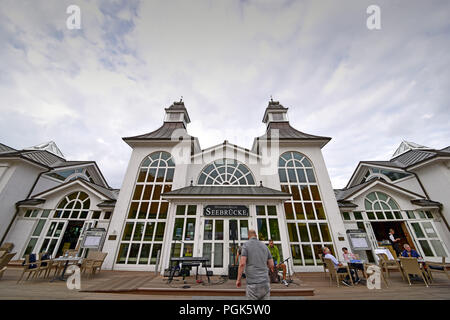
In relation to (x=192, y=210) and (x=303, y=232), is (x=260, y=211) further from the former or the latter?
(x=192, y=210)

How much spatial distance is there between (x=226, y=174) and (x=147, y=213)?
5.59 meters

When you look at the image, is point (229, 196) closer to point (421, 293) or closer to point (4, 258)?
point (421, 293)

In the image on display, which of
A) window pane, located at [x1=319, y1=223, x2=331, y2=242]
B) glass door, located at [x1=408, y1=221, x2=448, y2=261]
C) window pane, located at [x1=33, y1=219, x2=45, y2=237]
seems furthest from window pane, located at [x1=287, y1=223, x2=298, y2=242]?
window pane, located at [x1=33, y1=219, x2=45, y2=237]

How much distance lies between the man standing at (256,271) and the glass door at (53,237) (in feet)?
44.2

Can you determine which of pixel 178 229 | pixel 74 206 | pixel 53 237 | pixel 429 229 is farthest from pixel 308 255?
pixel 53 237

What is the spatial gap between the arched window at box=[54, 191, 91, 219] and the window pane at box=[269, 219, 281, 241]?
12242 millimetres

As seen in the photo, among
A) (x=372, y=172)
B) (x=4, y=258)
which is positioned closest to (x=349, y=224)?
(x=372, y=172)

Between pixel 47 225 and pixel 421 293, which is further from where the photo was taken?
pixel 47 225

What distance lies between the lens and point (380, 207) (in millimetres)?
10867

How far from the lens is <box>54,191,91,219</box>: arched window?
11.0 m

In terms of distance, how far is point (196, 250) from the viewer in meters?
7.85

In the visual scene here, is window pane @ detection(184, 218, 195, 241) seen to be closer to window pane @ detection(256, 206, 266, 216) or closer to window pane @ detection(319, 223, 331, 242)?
window pane @ detection(256, 206, 266, 216)
